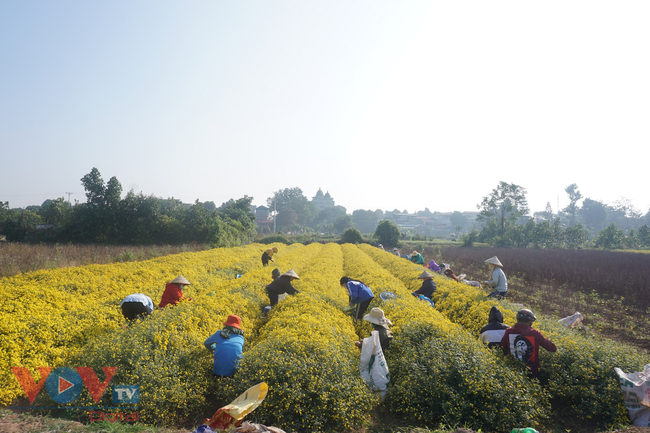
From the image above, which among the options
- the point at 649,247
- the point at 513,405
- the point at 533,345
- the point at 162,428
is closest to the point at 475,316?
the point at 533,345

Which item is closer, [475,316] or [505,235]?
[475,316]

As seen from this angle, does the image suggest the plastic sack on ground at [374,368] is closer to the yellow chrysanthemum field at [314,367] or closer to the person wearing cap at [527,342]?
the yellow chrysanthemum field at [314,367]

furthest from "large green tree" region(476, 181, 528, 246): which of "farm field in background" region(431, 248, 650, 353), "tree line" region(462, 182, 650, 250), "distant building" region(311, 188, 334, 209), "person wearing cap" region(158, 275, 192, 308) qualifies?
"distant building" region(311, 188, 334, 209)

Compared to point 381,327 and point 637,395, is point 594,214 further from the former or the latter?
point 381,327

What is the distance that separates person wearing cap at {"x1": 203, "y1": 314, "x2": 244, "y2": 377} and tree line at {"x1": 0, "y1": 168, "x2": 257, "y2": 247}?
872 inches

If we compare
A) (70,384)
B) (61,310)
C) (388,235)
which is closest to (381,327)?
(70,384)

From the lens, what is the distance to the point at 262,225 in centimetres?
8394

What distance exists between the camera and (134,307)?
6.20 m

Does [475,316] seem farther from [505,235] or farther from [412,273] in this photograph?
[505,235]

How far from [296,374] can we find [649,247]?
193 feet

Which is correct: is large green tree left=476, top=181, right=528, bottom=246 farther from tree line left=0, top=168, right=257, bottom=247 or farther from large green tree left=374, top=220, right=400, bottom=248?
tree line left=0, top=168, right=257, bottom=247

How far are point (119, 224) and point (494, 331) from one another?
29770mm

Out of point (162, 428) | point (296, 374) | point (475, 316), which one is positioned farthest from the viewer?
point (475, 316)

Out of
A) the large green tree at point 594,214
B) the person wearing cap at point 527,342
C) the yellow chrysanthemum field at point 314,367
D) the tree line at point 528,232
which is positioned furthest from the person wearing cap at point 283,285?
the large green tree at point 594,214
